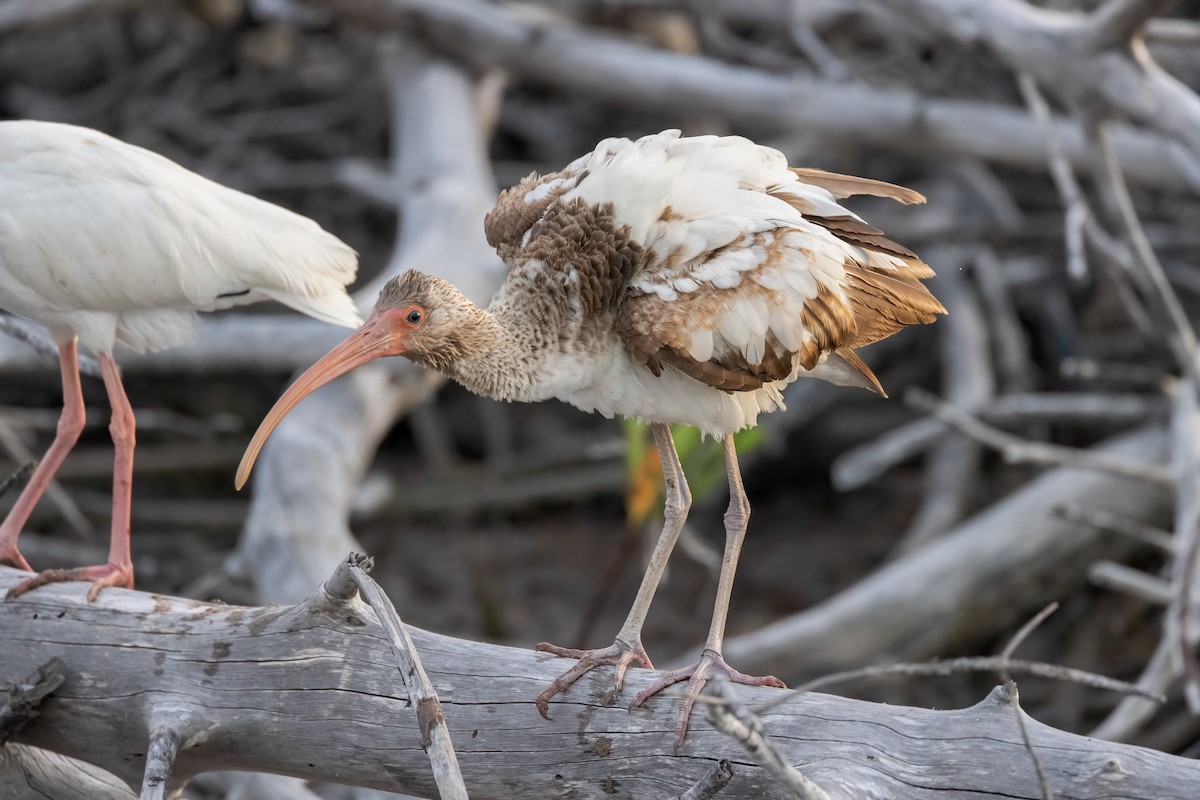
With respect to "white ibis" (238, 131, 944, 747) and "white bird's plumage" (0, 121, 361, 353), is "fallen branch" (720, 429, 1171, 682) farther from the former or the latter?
"white bird's plumage" (0, 121, 361, 353)

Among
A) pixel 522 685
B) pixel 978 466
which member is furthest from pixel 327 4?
pixel 522 685

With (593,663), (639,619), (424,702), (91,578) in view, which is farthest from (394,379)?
(424,702)

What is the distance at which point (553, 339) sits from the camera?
3264 mm

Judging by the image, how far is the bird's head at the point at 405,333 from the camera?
3.28m

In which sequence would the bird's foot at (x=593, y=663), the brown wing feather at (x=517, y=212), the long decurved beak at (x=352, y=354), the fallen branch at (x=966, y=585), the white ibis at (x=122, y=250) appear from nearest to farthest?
the bird's foot at (x=593, y=663) → the long decurved beak at (x=352, y=354) → the brown wing feather at (x=517, y=212) → the white ibis at (x=122, y=250) → the fallen branch at (x=966, y=585)

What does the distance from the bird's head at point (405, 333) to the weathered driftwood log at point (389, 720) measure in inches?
19.4

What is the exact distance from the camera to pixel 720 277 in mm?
3121

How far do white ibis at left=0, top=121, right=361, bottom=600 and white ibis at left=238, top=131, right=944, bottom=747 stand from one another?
0.59m

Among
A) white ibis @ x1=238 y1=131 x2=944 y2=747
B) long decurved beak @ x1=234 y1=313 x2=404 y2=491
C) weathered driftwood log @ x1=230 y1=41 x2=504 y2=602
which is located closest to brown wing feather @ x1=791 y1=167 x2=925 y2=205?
white ibis @ x1=238 y1=131 x2=944 y2=747

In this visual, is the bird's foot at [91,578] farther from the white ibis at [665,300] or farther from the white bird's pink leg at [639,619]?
the white bird's pink leg at [639,619]

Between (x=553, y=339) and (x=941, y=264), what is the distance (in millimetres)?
4024

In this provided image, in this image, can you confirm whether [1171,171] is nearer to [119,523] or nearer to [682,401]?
[682,401]

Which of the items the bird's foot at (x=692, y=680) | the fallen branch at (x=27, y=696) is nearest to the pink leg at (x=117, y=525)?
the fallen branch at (x=27, y=696)

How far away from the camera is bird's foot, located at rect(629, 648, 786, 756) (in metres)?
2.77
